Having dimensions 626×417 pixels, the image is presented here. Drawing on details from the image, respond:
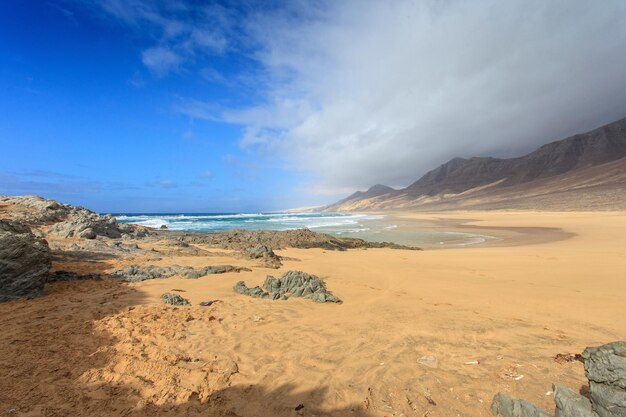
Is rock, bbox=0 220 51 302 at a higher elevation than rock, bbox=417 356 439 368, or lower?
higher

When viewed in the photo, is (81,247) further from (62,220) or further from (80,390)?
(80,390)

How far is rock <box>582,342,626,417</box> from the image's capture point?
2613mm

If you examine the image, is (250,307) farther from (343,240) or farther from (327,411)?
(343,240)

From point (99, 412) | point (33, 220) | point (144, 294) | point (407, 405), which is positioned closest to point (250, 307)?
point (144, 294)

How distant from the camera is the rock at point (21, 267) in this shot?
7.16 metres

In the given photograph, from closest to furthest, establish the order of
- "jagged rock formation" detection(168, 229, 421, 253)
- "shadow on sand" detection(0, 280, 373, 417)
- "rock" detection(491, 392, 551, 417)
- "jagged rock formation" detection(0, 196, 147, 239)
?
"rock" detection(491, 392, 551, 417) < "shadow on sand" detection(0, 280, 373, 417) < "jagged rock formation" detection(0, 196, 147, 239) < "jagged rock formation" detection(168, 229, 421, 253)

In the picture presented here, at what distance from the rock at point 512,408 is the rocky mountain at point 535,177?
64067 mm

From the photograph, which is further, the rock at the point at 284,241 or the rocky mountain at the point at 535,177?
the rocky mountain at the point at 535,177

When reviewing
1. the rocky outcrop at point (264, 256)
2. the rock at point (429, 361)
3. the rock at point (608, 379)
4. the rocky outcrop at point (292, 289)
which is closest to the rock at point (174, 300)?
the rocky outcrop at point (292, 289)

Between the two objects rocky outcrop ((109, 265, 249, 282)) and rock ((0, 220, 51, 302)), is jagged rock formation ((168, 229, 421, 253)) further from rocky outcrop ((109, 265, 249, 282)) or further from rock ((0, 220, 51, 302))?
rock ((0, 220, 51, 302))

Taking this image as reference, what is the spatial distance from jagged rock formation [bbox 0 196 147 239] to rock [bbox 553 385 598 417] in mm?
20398

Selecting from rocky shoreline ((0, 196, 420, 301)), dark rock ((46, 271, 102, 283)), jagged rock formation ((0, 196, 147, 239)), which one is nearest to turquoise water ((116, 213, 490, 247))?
rocky shoreline ((0, 196, 420, 301))

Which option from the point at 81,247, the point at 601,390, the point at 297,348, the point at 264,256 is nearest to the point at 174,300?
the point at 297,348

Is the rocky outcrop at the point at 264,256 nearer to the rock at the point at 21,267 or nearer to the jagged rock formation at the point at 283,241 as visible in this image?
the jagged rock formation at the point at 283,241
